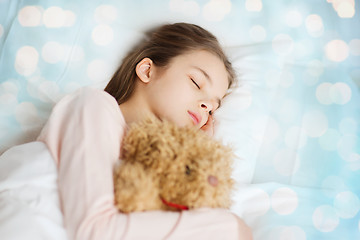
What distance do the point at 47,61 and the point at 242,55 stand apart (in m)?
0.78

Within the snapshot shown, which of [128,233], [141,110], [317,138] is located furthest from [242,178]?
[128,233]

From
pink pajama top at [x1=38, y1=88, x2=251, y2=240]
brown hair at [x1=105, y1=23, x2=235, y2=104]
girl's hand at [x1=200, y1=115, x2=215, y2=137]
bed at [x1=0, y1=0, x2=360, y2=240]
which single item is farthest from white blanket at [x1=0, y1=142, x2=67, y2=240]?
girl's hand at [x1=200, y1=115, x2=215, y2=137]

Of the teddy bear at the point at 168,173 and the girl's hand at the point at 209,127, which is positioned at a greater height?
the teddy bear at the point at 168,173

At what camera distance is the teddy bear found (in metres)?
0.75

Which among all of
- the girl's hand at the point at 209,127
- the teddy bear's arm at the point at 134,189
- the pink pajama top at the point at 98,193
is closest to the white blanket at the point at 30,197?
the pink pajama top at the point at 98,193

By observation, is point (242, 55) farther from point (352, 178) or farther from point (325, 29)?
point (352, 178)

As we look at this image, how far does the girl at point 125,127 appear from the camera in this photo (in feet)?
2.48

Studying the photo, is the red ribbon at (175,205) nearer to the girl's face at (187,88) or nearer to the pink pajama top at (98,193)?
the pink pajama top at (98,193)

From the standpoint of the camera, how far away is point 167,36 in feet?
4.55

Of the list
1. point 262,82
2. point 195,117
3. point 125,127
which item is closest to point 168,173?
point 125,127

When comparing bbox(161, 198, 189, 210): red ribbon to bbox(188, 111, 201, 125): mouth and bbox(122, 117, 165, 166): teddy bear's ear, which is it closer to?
bbox(122, 117, 165, 166): teddy bear's ear

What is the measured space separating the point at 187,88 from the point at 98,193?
0.49m

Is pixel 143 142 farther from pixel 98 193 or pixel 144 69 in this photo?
pixel 144 69

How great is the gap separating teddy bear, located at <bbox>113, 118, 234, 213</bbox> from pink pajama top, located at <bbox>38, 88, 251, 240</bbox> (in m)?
0.02
